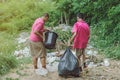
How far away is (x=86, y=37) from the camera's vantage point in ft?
32.7

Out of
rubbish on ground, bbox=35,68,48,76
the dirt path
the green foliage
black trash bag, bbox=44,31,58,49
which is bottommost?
the dirt path

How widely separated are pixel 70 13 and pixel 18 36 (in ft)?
8.15

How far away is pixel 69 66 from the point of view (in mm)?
9727

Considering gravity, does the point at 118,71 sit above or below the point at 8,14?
below

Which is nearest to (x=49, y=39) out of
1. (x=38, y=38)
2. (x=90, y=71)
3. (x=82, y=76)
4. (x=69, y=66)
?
(x=38, y=38)

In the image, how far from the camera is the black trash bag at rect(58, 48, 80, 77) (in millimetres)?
9695

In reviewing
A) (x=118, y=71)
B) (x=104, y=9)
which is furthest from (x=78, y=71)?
(x=104, y=9)

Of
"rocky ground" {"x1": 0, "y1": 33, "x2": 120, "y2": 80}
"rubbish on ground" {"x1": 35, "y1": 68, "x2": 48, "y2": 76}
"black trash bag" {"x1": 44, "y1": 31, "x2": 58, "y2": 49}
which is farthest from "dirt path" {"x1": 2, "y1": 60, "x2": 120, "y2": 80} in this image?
"black trash bag" {"x1": 44, "y1": 31, "x2": 58, "y2": 49}

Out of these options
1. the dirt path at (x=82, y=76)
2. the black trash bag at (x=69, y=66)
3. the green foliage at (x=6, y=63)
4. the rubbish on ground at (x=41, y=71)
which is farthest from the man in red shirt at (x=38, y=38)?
the green foliage at (x=6, y=63)

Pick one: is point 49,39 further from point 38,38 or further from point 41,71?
point 41,71

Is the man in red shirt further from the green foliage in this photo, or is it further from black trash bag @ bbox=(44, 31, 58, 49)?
the green foliage

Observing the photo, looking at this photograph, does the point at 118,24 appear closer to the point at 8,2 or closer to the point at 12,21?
the point at 12,21

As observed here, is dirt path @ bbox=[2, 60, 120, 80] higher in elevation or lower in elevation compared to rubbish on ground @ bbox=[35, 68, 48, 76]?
lower

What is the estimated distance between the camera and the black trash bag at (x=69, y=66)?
9.70 meters
